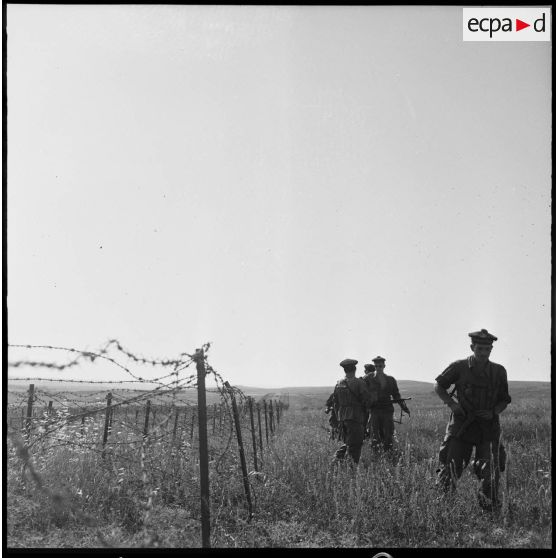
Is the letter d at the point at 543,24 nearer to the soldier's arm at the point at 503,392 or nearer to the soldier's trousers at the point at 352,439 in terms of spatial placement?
the soldier's arm at the point at 503,392

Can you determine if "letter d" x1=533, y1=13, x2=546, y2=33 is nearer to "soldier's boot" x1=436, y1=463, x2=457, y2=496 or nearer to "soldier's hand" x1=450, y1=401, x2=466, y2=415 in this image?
"soldier's hand" x1=450, y1=401, x2=466, y2=415

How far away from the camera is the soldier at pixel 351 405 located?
7.48 meters

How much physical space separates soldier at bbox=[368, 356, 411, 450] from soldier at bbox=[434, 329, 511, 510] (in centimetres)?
315

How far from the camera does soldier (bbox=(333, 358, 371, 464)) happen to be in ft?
24.6

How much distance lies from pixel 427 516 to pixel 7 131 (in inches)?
191

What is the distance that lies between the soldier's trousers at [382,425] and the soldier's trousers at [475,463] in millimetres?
3048

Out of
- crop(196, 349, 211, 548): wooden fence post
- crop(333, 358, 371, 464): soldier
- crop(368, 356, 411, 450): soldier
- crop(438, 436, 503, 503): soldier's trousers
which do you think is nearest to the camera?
crop(196, 349, 211, 548): wooden fence post

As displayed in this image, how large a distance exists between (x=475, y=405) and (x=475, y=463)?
579 millimetres

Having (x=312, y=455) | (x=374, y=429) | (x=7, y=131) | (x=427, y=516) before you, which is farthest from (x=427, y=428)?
(x=7, y=131)

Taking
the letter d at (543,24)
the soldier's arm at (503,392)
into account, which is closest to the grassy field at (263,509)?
the soldier's arm at (503,392)

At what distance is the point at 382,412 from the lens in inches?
344

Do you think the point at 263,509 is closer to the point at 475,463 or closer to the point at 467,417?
the point at 475,463

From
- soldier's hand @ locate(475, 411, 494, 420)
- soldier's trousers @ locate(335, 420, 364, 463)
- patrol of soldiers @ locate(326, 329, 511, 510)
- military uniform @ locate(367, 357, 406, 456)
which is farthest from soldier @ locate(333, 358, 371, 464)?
soldier's hand @ locate(475, 411, 494, 420)
